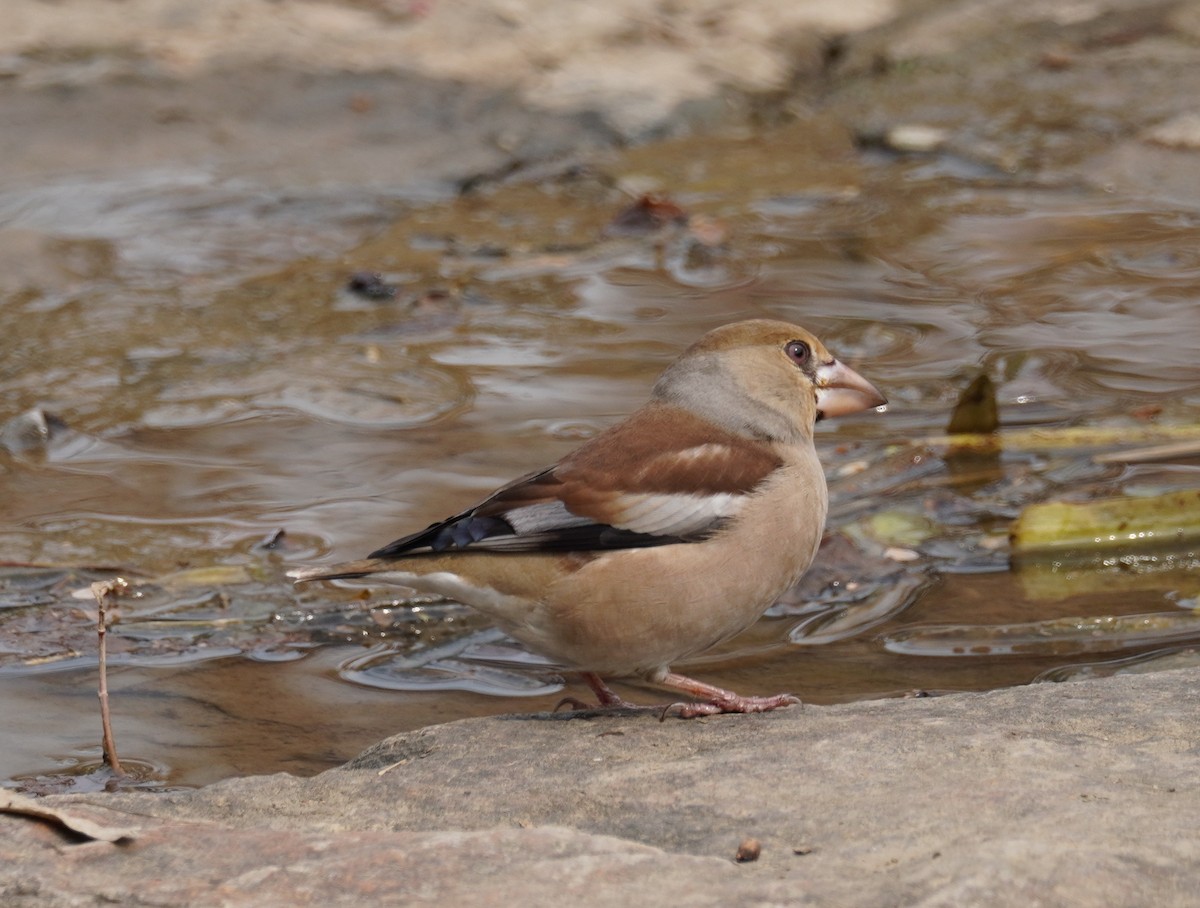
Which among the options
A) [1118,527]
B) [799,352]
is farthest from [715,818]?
[1118,527]

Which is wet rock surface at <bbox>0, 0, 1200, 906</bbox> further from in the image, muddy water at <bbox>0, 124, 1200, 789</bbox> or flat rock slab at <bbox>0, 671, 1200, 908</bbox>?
muddy water at <bbox>0, 124, 1200, 789</bbox>

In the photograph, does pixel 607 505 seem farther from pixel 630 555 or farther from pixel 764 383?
pixel 764 383

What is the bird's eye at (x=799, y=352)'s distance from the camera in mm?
4883

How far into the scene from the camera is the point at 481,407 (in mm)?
7051

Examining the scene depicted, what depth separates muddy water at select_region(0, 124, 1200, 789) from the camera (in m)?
4.91

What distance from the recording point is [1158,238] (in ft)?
28.2

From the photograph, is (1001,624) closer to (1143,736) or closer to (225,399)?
(1143,736)

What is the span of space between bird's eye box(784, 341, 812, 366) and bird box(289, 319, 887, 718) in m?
0.51

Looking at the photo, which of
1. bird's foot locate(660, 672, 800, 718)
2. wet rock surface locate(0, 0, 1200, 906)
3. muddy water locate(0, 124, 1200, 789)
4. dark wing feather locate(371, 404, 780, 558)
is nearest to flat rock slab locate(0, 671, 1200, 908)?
wet rock surface locate(0, 0, 1200, 906)

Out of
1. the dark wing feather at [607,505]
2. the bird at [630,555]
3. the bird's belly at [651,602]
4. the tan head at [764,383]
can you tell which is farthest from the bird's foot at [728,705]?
the tan head at [764,383]

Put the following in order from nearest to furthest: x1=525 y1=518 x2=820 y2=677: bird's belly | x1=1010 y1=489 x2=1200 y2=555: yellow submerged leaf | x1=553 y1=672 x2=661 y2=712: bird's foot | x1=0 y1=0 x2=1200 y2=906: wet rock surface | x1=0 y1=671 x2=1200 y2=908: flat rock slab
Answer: x1=0 y1=671 x2=1200 y2=908: flat rock slab, x1=0 y1=0 x2=1200 y2=906: wet rock surface, x1=525 y1=518 x2=820 y2=677: bird's belly, x1=553 y1=672 x2=661 y2=712: bird's foot, x1=1010 y1=489 x2=1200 y2=555: yellow submerged leaf

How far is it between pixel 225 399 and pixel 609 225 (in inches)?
117

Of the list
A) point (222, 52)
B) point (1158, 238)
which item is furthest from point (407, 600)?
point (222, 52)

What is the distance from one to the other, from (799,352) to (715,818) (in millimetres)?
2053
